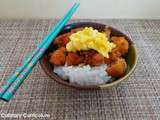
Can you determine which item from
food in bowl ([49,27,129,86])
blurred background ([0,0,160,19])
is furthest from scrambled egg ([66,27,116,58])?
blurred background ([0,0,160,19])

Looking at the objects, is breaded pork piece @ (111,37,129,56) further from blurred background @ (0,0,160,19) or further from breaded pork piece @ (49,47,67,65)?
blurred background @ (0,0,160,19)

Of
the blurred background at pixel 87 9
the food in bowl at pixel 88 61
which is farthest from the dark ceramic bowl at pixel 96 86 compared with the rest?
the blurred background at pixel 87 9

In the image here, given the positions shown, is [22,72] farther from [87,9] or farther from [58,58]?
[87,9]

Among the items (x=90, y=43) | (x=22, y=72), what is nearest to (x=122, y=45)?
(x=90, y=43)

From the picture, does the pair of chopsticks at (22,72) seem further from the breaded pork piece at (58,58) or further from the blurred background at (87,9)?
the blurred background at (87,9)

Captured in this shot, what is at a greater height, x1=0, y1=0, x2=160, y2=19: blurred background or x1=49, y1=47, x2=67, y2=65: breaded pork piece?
x1=49, y1=47, x2=67, y2=65: breaded pork piece

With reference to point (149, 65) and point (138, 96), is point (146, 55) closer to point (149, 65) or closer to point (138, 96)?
point (149, 65)
